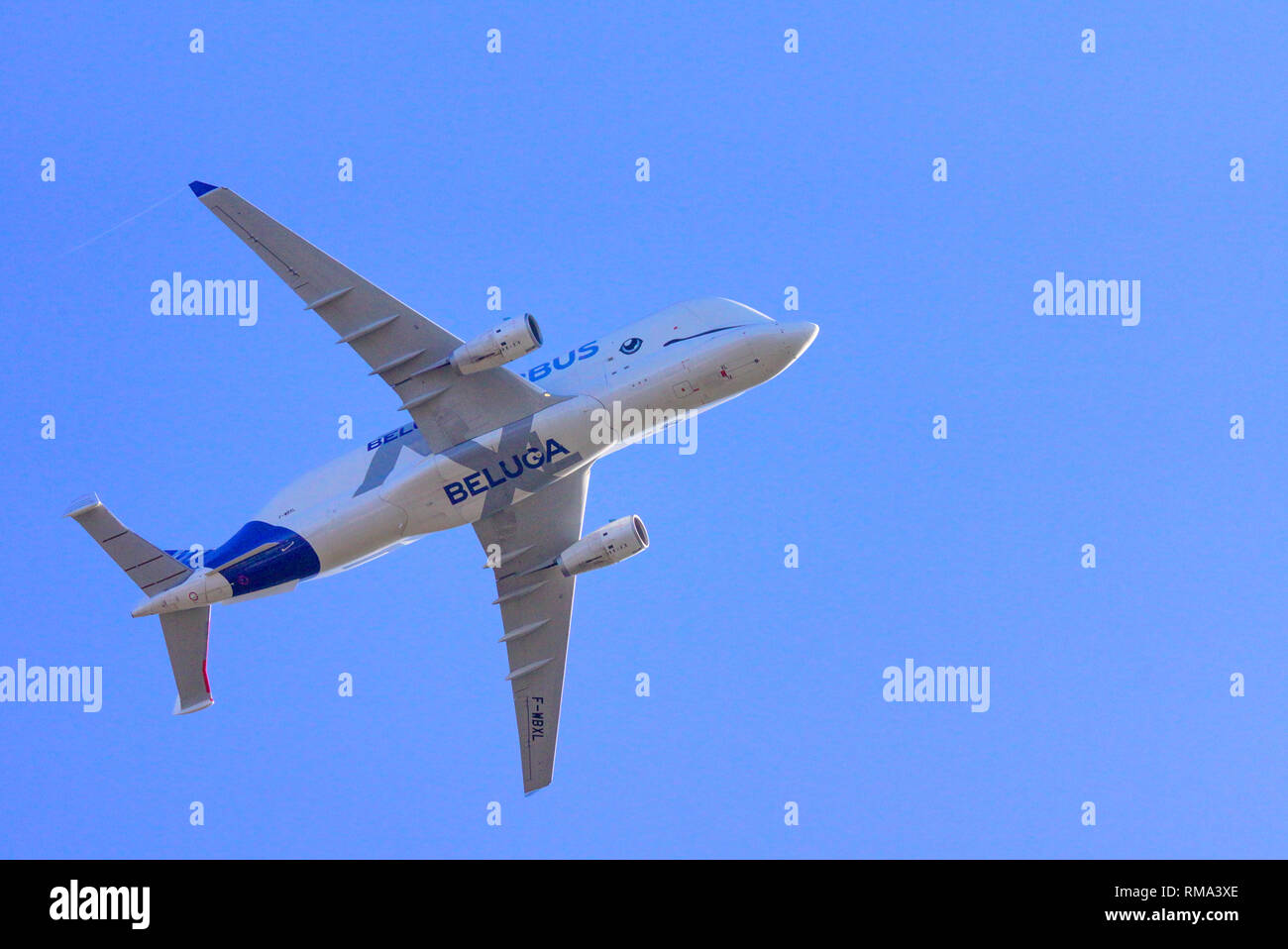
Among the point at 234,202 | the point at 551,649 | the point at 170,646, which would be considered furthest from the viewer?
the point at 551,649

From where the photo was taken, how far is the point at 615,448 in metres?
42.3

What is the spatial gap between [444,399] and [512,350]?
291 centimetres

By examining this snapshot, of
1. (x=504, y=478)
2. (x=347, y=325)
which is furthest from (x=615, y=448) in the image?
(x=347, y=325)

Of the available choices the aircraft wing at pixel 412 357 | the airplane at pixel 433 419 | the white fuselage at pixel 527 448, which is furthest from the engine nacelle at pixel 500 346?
the white fuselage at pixel 527 448

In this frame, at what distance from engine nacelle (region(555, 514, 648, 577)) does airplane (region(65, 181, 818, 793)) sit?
0.09 m

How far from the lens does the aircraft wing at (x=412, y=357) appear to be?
136 ft

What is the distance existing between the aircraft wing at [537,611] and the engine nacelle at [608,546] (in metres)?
2.63

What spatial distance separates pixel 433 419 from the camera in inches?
1651

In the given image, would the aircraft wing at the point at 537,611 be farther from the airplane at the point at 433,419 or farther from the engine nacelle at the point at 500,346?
the engine nacelle at the point at 500,346

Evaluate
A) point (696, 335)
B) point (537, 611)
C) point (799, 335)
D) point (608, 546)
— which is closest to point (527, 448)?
point (608, 546)

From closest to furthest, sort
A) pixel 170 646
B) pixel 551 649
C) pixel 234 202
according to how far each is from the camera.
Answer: pixel 234 202
pixel 170 646
pixel 551 649

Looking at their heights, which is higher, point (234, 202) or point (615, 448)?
point (234, 202)

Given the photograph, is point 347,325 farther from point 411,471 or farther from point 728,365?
point 728,365

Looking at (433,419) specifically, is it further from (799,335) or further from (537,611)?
(799,335)
